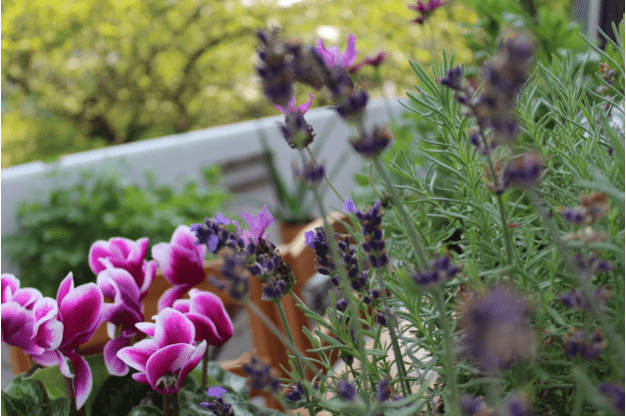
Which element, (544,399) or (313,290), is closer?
(544,399)

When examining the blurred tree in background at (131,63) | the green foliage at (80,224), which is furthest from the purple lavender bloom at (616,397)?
the blurred tree in background at (131,63)

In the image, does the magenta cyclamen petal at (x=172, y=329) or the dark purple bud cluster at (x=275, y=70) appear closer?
the dark purple bud cluster at (x=275, y=70)

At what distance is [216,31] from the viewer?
4.98 meters

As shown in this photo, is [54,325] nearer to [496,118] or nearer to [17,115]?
[496,118]

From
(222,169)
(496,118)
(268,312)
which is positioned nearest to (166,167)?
(222,169)

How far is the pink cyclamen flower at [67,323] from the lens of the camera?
39 cm

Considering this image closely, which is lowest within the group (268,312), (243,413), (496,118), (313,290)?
(268,312)

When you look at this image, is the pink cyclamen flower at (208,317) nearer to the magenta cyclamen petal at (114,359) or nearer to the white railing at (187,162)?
the magenta cyclamen petal at (114,359)

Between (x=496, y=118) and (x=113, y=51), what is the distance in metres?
5.02

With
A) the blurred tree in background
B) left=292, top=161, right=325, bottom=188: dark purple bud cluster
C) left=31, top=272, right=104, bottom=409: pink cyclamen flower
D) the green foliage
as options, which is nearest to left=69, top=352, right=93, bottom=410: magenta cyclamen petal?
left=31, top=272, right=104, bottom=409: pink cyclamen flower

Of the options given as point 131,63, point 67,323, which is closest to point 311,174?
point 67,323

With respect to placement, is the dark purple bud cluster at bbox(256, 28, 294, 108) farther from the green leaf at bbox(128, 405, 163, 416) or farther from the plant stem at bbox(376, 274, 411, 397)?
the green leaf at bbox(128, 405, 163, 416)

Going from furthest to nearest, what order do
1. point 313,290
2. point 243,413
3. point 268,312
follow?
point 268,312, point 313,290, point 243,413

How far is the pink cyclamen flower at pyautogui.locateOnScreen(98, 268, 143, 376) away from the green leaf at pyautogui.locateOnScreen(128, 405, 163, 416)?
0.12ft
